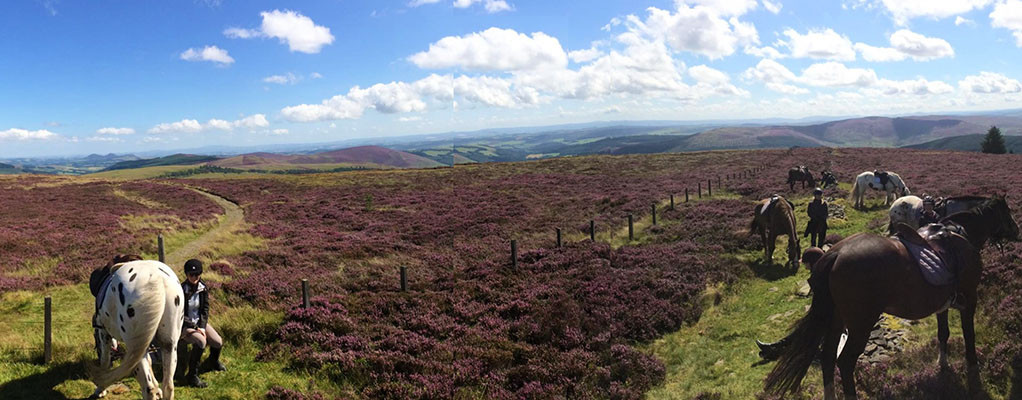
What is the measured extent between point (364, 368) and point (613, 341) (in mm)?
5482

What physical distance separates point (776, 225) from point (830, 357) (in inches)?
387

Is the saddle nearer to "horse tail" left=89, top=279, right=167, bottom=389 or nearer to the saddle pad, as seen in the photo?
the saddle pad

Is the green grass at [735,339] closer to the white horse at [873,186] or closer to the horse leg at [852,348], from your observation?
the horse leg at [852,348]

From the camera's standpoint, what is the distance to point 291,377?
28.9 ft

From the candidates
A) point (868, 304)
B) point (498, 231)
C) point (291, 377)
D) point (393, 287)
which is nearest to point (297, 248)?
point (393, 287)

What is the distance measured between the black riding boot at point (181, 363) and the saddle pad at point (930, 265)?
39.5 ft

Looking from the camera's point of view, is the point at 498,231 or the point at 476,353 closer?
the point at 476,353

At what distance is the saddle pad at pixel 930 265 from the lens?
645 centimetres

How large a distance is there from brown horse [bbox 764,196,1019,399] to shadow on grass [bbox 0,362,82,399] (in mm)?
11661

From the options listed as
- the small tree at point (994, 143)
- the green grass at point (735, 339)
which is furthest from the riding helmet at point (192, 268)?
the small tree at point (994, 143)

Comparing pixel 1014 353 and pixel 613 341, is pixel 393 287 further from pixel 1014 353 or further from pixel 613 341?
pixel 1014 353

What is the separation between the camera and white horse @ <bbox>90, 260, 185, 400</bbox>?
21.4 ft

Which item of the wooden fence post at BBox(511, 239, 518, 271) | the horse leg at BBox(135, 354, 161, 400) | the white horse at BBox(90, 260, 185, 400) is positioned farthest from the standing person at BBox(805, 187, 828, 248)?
the horse leg at BBox(135, 354, 161, 400)

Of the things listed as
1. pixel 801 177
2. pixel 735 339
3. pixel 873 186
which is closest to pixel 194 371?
pixel 735 339
